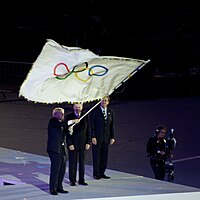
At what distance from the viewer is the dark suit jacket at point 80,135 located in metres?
12.6

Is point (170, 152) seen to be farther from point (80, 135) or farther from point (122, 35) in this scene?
point (122, 35)

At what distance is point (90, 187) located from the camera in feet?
42.1

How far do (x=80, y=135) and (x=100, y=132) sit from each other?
705 mm

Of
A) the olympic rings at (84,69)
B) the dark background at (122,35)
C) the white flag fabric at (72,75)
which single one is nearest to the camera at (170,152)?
the white flag fabric at (72,75)

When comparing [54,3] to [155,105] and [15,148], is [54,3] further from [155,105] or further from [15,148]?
[15,148]

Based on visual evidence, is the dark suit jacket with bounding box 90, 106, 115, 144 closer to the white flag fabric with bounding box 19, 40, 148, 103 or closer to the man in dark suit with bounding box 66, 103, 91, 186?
the man in dark suit with bounding box 66, 103, 91, 186

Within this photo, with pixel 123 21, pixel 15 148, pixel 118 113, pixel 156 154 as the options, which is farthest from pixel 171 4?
pixel 156 154

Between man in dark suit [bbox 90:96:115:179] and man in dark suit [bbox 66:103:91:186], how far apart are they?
40cm

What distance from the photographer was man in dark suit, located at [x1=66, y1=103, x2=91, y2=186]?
12.6 metres

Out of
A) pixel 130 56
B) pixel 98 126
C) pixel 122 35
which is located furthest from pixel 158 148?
pixel 122 35

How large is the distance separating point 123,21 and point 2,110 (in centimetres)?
929

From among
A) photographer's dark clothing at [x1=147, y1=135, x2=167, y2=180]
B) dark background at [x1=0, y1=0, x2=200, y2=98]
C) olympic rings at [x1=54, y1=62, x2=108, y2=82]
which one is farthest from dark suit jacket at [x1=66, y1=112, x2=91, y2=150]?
dark background at [x1=0, y1=0, x2=200, y2=98]

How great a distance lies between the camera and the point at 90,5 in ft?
108

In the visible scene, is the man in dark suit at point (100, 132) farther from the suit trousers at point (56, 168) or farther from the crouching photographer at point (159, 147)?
the suit trousers at point (56, 168)
